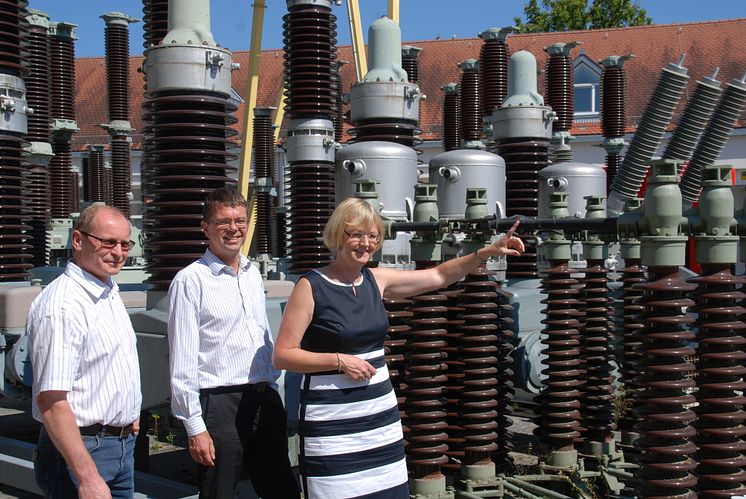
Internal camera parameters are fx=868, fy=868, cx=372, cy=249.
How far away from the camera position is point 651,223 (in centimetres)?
364

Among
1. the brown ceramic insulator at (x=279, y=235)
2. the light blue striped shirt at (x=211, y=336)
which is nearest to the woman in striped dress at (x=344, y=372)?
the light blue striped shirt at (x=211, y=336)

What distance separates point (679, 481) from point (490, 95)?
7.28 metres

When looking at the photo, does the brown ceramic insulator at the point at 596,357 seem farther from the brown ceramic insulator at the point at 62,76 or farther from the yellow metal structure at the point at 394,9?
the brown ceramic insulator at the point at 62,76

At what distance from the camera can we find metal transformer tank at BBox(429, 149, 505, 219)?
6656mm

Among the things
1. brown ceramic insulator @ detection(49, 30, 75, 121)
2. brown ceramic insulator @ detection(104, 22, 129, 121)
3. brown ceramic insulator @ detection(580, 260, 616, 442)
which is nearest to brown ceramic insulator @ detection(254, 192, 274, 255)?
brown ceramic insulator @ detection(104, 22, 129, 121)

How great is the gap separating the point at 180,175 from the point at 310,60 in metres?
2.61

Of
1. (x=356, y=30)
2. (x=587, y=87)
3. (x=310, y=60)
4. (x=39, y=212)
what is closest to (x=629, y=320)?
(x=310, y=60)

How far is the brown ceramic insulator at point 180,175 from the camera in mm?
5391

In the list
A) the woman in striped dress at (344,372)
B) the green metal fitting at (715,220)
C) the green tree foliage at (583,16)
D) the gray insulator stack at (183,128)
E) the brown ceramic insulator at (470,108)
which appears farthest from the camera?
the green tree foliage at (583,16)

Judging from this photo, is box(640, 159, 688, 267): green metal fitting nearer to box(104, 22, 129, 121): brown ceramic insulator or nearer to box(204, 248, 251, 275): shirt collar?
box(204, 248, 251, 275): shirt collar

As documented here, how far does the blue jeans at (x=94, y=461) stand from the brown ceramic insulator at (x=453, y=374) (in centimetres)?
211

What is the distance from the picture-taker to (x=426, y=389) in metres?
4.56

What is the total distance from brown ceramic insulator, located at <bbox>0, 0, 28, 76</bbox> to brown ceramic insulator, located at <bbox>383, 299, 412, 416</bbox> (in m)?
3.97

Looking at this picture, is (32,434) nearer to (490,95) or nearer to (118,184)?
(490,95)
